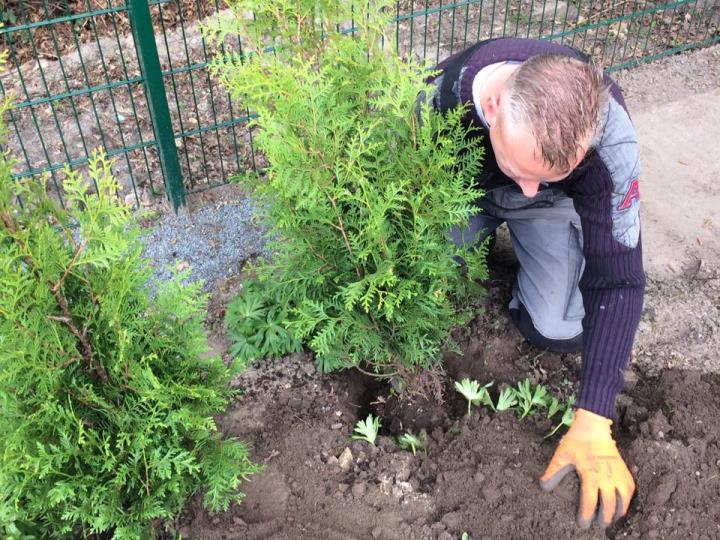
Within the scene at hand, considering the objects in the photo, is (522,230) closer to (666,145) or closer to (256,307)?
(256,307)

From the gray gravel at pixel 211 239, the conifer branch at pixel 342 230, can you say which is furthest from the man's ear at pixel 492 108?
the gray gravel at pixel 211 239

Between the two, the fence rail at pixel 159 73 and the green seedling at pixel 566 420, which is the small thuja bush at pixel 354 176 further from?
the fence rail at pixel 159 73

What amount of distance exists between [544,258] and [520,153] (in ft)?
4.43

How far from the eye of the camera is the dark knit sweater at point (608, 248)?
273 cm

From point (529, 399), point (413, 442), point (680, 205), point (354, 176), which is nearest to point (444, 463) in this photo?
point (413, 442)

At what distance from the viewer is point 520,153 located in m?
2.37

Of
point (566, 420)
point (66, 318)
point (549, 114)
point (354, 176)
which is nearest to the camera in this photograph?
point (66, 318)

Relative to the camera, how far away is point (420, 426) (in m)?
3.12

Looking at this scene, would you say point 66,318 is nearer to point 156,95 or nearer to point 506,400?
point 506,400

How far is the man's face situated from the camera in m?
2.33

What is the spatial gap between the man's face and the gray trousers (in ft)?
2.97

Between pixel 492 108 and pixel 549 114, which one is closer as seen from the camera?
pixel 549 114

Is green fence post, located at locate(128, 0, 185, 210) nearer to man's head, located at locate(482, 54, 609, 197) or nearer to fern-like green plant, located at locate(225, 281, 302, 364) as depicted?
fern-like green plant, located at locate(225, 281, 302, 364)

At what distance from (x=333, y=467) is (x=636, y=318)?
4.22 feet
